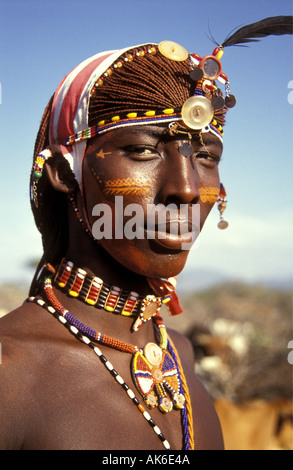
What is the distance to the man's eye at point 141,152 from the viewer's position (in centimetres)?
224

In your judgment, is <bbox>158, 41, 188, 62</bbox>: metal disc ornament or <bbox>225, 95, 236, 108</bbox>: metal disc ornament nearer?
<bbox>158, 41, 188, 62</bbox>: metal disc ornament

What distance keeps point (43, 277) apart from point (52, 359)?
639mm

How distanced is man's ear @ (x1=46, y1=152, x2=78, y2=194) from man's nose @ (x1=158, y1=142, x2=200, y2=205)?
52 cm

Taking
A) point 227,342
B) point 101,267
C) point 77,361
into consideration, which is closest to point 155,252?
point 101,267

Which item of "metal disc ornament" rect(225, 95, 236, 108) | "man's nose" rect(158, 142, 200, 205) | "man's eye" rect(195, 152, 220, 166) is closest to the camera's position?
"man's nose" rect(158, 142, 200, 205)

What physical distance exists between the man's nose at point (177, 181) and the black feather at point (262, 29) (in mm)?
777

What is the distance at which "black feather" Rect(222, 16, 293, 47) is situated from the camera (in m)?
2.62

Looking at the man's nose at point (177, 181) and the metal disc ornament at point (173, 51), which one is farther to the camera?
the metal disc ornament at point (173, 51)

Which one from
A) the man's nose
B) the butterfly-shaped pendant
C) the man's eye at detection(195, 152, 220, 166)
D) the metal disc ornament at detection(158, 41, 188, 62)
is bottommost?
the butterfly-shaped pendant

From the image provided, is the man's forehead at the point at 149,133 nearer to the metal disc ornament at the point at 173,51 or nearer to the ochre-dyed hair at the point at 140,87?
the ochre-dyed hair at the point at 140,87

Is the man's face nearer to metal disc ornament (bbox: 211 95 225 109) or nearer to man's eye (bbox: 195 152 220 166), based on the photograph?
man's eye (bbox: 195 152 220 166)

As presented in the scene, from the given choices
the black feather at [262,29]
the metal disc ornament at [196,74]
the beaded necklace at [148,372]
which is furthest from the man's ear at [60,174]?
the black feather at [262,29]

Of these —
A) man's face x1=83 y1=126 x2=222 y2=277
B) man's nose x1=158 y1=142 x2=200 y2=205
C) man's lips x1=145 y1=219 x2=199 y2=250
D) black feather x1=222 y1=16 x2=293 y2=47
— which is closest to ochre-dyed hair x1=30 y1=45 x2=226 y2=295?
man's face x1=83 y1=126 x2=222 y2=277
